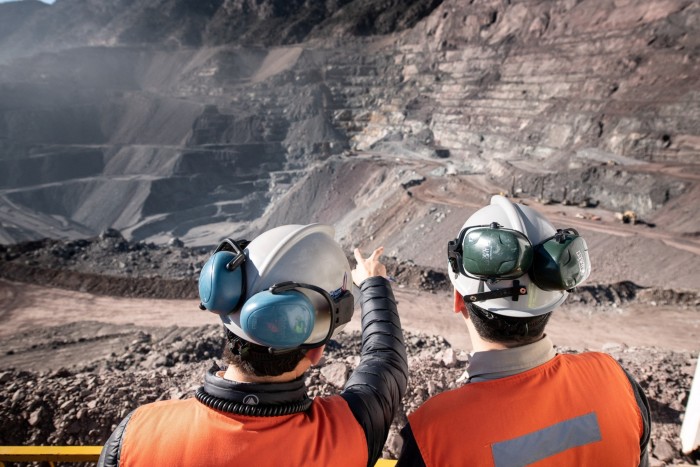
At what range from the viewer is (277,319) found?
5.29ft

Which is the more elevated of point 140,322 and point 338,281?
point 338,281

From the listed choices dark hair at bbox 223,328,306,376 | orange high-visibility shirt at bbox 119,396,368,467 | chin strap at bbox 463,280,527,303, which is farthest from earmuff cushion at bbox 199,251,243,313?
chin strap at bbox 463,280,527,303

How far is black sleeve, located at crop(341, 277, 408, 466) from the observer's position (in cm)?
177

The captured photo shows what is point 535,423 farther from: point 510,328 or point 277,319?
point 277,319

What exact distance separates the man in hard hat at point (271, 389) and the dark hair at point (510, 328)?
488mm

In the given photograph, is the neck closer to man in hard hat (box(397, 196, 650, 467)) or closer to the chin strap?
man in hard hat (box(397, 196, 650, 467))

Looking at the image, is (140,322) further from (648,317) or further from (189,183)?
(189,183)

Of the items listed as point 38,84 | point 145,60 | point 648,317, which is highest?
point 145,60

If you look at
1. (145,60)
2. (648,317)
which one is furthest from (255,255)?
(145,60)

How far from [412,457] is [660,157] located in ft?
85.1

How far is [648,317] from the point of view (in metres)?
11.4

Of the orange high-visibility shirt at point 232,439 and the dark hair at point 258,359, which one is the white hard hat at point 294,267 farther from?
the orange high-visibility shirt at point 232,439

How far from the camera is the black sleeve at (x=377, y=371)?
5.82 feet

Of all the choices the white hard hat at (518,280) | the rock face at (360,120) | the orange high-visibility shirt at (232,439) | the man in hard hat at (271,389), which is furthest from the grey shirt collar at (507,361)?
the rock face at (360,120)
